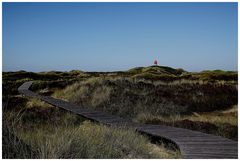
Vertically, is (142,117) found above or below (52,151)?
below

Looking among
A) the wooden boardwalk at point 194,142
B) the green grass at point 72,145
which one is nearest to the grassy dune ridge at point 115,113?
the green grass at point 72,145

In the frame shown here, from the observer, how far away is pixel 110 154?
5266 mm

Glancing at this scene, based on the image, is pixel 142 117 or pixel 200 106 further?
pixel 200 106

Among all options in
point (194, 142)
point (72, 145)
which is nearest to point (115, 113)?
point (194, 142)

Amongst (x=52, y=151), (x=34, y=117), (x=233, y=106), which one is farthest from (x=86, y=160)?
(x=233, y=106)

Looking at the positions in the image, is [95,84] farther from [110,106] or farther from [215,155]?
[215,155]

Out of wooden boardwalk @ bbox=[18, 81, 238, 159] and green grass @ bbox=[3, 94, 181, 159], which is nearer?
green grass @ bbox=[3, 94, 181, 159]

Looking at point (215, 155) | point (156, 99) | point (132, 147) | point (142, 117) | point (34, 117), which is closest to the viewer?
point (215, 155)

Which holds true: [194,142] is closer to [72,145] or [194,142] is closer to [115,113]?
[72,145]

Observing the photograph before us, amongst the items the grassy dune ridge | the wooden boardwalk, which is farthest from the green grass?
the wooden boardwalk

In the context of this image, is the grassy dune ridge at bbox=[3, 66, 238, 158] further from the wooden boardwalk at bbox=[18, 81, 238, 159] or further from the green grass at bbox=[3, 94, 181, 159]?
the wooden boardwalk at bbox=[18, 81, 238, 159]

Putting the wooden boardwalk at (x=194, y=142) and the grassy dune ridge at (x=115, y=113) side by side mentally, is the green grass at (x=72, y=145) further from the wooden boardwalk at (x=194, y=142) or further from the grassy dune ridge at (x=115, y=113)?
the wooden boardwalk at (x=194, y=142)

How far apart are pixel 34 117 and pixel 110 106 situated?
3676 mm

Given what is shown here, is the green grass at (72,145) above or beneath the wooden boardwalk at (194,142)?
above
